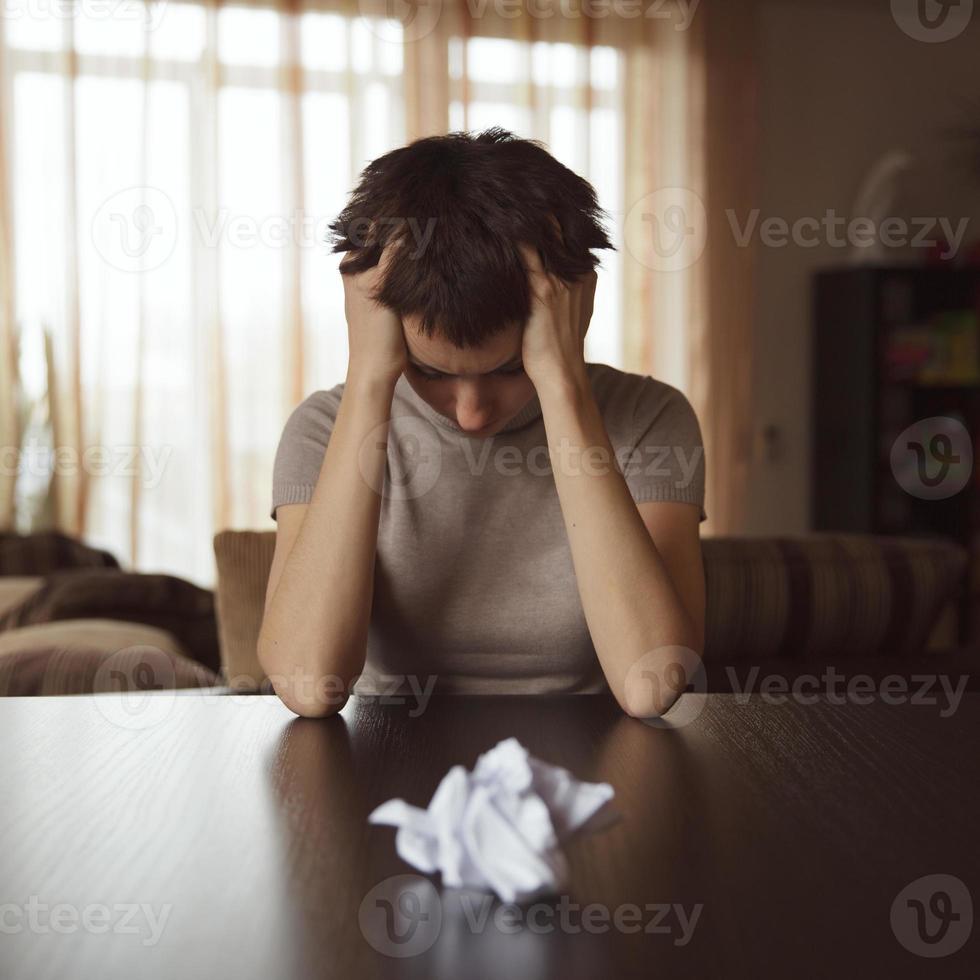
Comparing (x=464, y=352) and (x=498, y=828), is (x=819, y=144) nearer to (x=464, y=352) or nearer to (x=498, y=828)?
(x=464, y=352)

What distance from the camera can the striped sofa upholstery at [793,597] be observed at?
63.4 inches

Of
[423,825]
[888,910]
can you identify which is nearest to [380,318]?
[423,825]

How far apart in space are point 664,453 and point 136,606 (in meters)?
1.70

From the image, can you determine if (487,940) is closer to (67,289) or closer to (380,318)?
(380,318)

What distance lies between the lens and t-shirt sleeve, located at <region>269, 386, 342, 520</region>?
1210 millimetres

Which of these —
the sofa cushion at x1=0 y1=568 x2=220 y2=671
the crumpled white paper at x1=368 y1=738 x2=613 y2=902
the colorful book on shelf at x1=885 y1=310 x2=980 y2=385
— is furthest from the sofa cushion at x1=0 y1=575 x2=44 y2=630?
the colorful book on shelf at x1=885 y1=310 x2=980 y2=385

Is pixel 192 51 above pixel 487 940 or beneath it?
above

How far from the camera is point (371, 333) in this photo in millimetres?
1094

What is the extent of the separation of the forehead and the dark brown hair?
0.01 meters

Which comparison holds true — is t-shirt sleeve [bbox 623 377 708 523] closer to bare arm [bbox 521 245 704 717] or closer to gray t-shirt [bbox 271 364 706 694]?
gray t-shirt [bbox 271 364 706 694]

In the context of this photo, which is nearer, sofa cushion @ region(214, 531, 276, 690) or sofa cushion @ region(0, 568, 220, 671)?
sofa cushion @ region(214, 531, 276, 690)

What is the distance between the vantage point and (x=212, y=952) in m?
0.47

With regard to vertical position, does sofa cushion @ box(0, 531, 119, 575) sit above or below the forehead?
below

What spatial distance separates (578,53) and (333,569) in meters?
3.79
